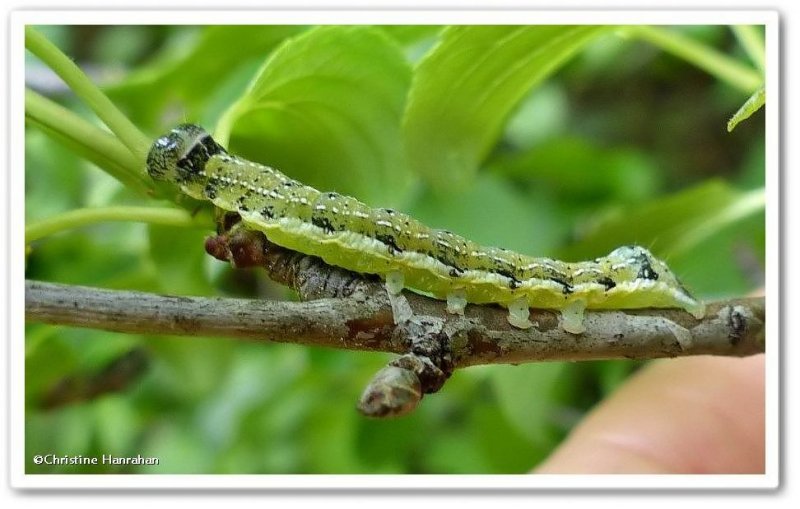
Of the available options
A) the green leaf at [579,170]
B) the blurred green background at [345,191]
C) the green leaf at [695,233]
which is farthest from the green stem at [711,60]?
the green leaf at [579,170]

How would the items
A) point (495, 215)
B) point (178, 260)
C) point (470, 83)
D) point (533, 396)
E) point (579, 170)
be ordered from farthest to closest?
point (579, 170) < point (495, 215) < point (533, 396) < point (178, 260) < point (470, 83)

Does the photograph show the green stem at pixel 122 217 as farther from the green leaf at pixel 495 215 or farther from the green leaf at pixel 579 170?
the green leaf at pixel 579 170

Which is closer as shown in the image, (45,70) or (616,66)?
(45,70)

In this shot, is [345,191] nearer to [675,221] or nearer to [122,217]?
[122,217]

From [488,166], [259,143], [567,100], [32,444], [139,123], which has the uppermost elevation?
[567,100]

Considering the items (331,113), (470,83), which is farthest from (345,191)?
(470,83)
